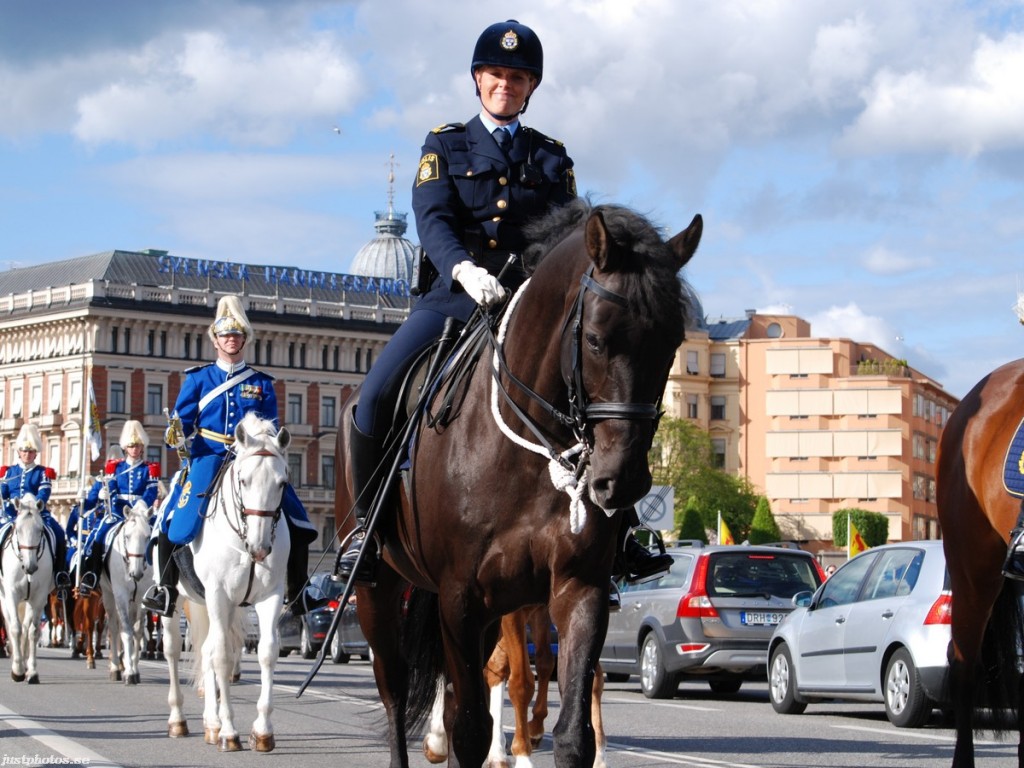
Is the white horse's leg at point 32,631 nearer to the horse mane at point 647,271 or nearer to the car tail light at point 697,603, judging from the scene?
the car tail light at point 697,603

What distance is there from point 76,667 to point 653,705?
1228cm

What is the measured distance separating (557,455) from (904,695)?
10.8 meters

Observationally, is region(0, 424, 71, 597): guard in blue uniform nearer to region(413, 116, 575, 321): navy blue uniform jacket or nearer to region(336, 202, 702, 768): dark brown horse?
region(413, 116, 575, 321): navy blue uniform jacket

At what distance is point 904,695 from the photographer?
17734mm

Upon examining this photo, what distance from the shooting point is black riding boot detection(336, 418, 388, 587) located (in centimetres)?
948

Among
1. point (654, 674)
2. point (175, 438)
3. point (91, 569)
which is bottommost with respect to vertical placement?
point (654, 674)

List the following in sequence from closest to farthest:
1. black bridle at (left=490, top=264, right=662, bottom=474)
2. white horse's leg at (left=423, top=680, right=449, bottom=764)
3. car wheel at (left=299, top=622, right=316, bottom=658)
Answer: black bridle at (left=490, top=264, right=662, bottom=474) < white horse's leg at (left=423, top=680, right=449, bottom=764) < car wheel at (left=299, top=622, right=316, bottom=658)

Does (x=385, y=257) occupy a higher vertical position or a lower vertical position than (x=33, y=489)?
higher

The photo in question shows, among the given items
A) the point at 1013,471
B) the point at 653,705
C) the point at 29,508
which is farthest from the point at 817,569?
the point at 1013,471

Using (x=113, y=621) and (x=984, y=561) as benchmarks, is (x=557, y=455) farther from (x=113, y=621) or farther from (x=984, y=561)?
(x=113, y=621)

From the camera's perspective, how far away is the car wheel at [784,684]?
1986 cm

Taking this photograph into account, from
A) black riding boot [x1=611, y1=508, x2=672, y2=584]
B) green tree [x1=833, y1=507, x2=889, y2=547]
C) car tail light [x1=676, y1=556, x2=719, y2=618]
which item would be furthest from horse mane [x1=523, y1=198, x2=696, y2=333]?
green tree [x1=833, y1=507, x2=889, y2=547]

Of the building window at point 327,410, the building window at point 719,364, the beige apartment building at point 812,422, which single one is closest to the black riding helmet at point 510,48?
the building window at point 327,410

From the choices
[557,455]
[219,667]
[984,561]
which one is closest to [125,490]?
[219,667]
